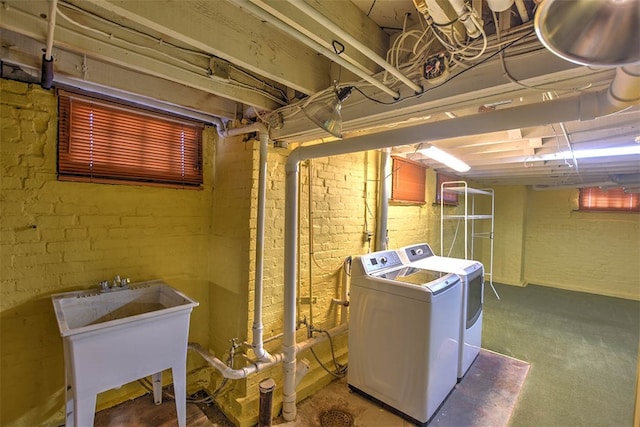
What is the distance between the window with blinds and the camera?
1.80 m

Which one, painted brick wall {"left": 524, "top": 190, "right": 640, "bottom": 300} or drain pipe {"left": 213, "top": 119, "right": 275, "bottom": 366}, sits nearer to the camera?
drain pipe {"left": 213, "top": 119, "right": 275, "bottom": 366}

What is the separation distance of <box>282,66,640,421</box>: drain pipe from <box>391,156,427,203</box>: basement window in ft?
5.31

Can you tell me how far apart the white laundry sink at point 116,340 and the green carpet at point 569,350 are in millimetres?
2400

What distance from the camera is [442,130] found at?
4.58 feet

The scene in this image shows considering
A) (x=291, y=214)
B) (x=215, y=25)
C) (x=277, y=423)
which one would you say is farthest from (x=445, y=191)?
(x=215, y=25)

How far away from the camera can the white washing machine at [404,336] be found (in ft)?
6.68

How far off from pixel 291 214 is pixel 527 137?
2017 mm

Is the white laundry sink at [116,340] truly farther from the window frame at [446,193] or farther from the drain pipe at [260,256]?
the window frame at [446,193]

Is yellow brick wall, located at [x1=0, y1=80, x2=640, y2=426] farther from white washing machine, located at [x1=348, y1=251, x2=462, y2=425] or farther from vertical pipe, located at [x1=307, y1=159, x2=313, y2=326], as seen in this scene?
Answer: white washing machine, located at [x1=348, y1=251, x2=462, y2=425]

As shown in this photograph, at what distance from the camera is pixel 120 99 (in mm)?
1943

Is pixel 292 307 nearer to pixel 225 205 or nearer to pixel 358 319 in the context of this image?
pixel 358 319

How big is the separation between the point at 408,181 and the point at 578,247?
4.37 meters

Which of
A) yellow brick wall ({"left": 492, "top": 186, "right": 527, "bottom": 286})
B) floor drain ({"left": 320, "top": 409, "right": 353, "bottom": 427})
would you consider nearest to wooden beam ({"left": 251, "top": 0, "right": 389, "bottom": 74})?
floor drain ({"left": 320, "top": 409, "right": 353, "bottom": 427})

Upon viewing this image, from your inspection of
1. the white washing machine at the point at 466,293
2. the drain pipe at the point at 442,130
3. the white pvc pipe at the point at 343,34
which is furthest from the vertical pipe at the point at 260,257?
the white washing machine at the point at 466,293
